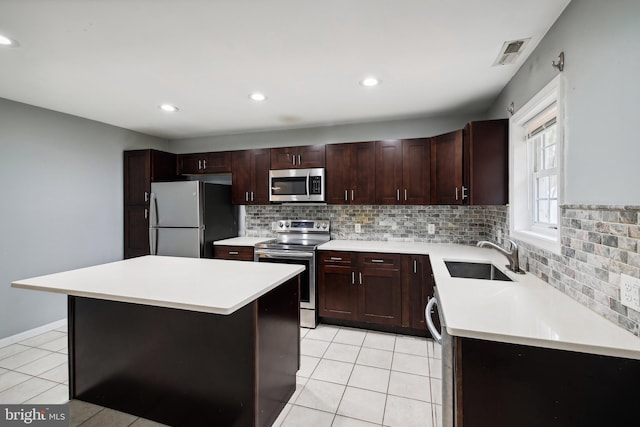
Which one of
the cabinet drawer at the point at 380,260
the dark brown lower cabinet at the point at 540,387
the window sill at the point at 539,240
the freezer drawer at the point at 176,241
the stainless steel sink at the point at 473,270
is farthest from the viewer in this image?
the freezer drawer at the point at 176,241

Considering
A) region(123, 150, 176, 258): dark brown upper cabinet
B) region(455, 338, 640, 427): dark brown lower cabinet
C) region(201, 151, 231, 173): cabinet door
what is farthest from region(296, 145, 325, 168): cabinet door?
region(455, 338, 640, 427): dark brown lower cabinet

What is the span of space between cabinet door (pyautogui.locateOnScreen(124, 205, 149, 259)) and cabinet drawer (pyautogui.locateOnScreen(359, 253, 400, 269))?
9.41ft

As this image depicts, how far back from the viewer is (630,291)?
107 cm

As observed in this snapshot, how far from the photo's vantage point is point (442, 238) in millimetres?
3434

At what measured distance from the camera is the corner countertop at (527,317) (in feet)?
3.36

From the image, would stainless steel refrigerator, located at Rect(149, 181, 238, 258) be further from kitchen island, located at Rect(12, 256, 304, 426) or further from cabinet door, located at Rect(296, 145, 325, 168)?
kitchen island, located at Rect(12, 256, 304, 426)

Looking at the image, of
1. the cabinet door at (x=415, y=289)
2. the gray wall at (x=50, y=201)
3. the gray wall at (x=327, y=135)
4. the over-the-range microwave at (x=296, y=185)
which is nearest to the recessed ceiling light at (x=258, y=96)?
the over-the-range microwave at (x=296, y=185)

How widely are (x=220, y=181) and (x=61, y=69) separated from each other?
2.28 metres

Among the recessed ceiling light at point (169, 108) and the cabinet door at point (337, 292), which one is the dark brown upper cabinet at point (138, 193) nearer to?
the recessed ceiling light at point (169, 108)

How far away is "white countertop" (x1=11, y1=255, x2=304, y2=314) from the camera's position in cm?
140

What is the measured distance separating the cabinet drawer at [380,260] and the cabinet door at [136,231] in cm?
287

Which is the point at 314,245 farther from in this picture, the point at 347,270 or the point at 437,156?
the point at 437,156

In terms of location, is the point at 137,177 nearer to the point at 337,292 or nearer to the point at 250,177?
the point at 250,177

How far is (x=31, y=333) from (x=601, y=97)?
4933mm
